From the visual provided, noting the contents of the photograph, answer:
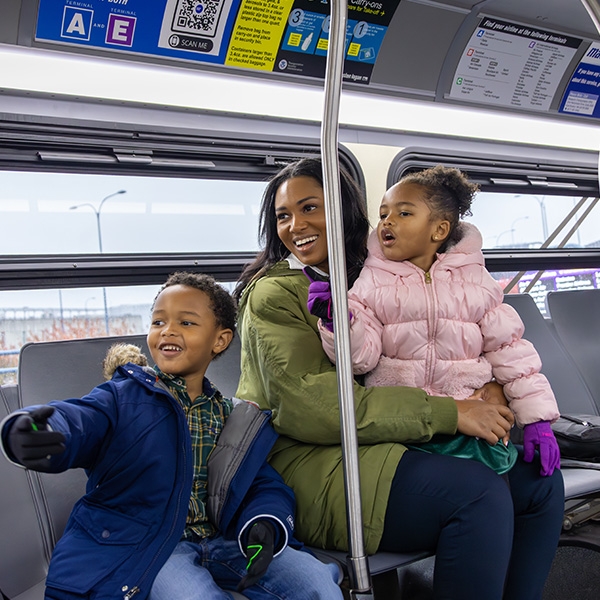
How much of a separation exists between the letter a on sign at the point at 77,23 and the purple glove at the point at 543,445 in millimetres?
1914

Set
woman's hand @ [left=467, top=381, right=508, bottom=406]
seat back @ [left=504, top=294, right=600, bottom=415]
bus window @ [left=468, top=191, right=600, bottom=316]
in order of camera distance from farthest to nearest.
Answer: bus window @ [left=468, top=191, right=600, bottom=316], seat back @ [left=504, top=294, right=600, bottom=415], woman's hand @ [left=467, top=381, right=508, bottom=406]

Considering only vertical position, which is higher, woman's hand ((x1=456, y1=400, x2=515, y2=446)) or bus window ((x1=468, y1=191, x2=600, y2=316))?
bus window ((x1=468, y1=191, x2=600, y2=316))

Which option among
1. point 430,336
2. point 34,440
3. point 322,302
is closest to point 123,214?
point 322,302

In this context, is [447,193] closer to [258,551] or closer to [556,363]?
[258,551]

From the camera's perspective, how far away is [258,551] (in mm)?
1548

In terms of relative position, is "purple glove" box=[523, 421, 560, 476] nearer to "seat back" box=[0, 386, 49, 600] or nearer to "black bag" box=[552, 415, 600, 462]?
"black bag" box=[552, 415, 600, 462]

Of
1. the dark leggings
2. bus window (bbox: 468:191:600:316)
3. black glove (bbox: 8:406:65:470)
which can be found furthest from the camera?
bus window (bbox: 468:191:600:316)

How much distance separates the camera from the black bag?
2.86m

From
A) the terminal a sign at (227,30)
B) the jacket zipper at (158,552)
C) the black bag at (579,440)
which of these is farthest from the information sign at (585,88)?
the jacket zipper at (158,552)

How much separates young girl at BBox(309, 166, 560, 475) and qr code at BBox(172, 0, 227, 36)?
99cm


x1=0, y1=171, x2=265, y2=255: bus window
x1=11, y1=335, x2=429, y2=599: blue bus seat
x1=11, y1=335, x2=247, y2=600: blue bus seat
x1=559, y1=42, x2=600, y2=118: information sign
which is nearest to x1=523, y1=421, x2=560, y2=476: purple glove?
x1=11, y1=335, x2=429, y2=599: blue bus seat

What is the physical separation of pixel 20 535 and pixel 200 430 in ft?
2.04

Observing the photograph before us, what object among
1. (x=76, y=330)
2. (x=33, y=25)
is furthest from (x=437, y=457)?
(x=33, y=25)

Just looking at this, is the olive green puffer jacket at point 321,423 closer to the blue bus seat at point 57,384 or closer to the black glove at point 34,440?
the blue bus seat at point 57,384
